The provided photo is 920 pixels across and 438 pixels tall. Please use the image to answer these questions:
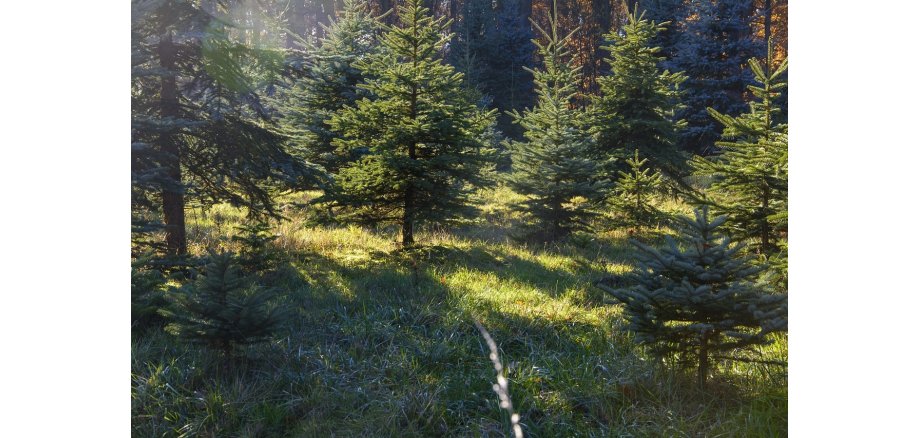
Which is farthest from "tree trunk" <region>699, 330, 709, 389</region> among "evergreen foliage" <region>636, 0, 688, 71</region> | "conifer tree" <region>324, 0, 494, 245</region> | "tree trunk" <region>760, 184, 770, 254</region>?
"evergreen foliage" <region>636, 0, 688, 71</region>

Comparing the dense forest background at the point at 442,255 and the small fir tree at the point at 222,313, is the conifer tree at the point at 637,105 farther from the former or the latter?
the small fir tree at the point at 222,313

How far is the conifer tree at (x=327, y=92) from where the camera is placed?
422 inches

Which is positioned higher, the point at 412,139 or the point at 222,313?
the point at 412,139

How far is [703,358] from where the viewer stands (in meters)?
3.35

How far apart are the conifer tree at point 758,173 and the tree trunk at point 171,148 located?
19.0 ft

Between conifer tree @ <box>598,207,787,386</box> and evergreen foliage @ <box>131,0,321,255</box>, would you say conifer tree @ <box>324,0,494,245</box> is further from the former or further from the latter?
conifer tree @ <box>598,207,787,386</box>

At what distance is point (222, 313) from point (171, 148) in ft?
11.3

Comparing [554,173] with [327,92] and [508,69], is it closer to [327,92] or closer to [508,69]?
[327,92]

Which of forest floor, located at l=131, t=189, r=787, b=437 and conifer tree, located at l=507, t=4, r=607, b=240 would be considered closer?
forest floor, located at l=131, t=189, r=787, b=437

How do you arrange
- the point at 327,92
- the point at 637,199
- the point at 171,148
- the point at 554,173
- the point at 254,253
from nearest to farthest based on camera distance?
1. the point at 171,148
2. the point at 254,253
3. the point at 554,173
4. the point at 637,199
5. the point at 327,92

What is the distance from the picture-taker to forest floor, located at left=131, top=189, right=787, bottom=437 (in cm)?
311

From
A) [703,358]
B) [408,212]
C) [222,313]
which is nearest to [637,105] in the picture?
[408,212]

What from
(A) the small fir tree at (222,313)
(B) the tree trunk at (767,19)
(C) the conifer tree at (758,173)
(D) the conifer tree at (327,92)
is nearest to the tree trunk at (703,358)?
(C) the conifer tree at (758,173)

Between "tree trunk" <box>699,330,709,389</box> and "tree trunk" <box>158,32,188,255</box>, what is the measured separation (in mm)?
5281
